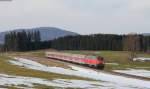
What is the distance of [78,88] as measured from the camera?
131 feet

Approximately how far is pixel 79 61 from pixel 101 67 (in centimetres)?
848

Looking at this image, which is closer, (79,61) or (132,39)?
(79,61)

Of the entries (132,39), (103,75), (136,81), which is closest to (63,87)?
(136,81)

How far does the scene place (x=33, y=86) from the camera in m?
38.2

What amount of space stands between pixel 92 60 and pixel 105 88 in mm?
45075

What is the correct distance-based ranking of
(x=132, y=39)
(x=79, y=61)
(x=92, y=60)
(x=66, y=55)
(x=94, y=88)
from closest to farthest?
1. (x=94, y=88)
2. (x=92, y=60)
3. (x=79, y=61)
4. (x=66, y=55)
5. (x=132, y=39)

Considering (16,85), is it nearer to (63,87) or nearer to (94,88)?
(63,87)

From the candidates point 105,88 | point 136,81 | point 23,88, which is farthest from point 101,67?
point 23,88

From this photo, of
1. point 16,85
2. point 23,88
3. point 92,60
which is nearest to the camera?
point 23,88

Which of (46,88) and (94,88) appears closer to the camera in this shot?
(46,88)

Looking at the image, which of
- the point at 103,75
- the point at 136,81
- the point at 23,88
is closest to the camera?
the point at 23,88

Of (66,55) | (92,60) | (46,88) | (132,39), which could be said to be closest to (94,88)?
(46,88)

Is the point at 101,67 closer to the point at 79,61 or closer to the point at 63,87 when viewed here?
the point at 79,61

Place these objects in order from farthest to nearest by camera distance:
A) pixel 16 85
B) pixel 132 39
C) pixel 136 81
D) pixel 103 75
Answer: pixel 132 39 < pixel 103 75 < pixel 136 81 < pixel 16 85
